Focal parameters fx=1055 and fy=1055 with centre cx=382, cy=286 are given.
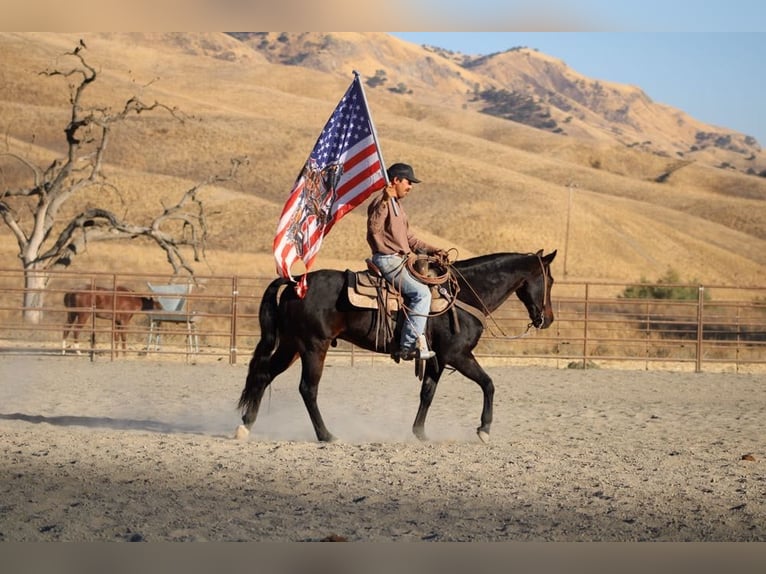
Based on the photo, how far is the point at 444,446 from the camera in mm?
9070

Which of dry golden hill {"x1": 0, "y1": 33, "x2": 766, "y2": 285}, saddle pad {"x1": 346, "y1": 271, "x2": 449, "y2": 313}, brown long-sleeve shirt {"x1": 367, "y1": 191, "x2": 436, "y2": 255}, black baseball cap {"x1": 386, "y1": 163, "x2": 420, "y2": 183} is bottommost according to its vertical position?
saddle pad {"x1": 346, "y1": 271, "x2": 449, "y2": 313}

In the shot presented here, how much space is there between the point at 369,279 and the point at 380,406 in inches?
144

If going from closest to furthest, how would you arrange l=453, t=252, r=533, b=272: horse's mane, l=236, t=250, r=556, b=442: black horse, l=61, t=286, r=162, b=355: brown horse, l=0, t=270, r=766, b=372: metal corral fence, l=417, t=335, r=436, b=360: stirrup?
1. l=417, t=335, r=436, b=360: stirrup
2. l=236, t=250, r=556, b=442: black horse
3. l=453, t=252, r=533, b=272: horse's mane
4. l=0, t=270, r=766, b=372: metal corral fence
5. l=61, t=286, r=162, b=355: brown horse

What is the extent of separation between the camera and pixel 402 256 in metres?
8.98

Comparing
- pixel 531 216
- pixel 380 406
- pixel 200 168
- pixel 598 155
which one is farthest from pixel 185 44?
pixel 380 406

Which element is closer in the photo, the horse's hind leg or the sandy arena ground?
the sandy arena ground

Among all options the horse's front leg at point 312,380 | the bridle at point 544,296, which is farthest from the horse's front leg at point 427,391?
the bridle at point 544,296

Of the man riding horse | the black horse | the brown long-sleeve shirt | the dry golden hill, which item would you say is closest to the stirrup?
the man riding horse

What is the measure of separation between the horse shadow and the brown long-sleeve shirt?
2.62 meters

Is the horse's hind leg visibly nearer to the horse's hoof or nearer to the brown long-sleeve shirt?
the horse's hoof

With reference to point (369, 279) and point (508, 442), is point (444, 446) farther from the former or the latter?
point (369, 279)

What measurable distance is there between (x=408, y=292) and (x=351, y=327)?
0.60 m

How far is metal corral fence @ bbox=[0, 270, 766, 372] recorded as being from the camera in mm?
18188

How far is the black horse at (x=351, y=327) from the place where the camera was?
30.0 feet
